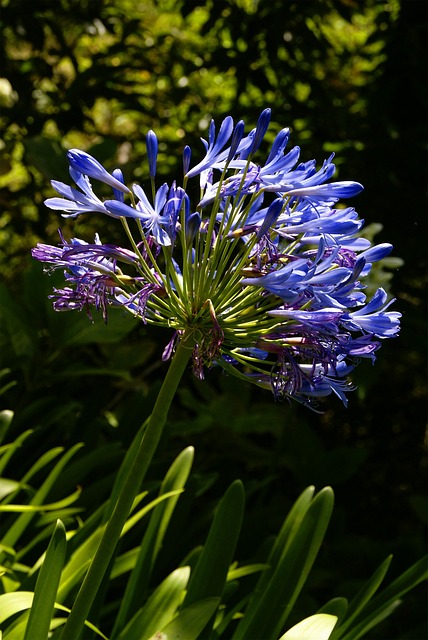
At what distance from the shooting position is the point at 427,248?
238cm

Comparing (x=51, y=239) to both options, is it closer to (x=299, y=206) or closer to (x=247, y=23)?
(x=247, y=23)

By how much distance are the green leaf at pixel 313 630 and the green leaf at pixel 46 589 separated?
33cm

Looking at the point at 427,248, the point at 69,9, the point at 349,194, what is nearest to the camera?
the point at 349,194

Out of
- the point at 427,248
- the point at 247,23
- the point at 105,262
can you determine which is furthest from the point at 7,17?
the point at 105,262

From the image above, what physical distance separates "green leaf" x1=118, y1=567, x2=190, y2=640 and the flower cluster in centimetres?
54

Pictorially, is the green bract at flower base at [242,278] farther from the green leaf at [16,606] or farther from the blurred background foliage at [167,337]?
the blurred background foliage at [167,337]

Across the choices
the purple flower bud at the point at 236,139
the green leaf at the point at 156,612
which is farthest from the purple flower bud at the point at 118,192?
the green leaf at the point at 156,612

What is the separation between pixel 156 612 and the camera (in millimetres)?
1294

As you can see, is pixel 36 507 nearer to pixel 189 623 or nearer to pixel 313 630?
pixel 189 623

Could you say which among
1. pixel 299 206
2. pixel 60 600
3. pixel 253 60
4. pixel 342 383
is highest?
pixel 253 60

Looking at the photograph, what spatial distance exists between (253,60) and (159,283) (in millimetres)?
1827

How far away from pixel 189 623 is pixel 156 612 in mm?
175

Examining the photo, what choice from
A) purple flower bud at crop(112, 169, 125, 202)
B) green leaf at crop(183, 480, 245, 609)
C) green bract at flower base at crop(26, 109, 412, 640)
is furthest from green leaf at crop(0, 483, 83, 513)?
purple flower bud at crop(112, 169, 125, 202)

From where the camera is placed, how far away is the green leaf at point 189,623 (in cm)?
113
